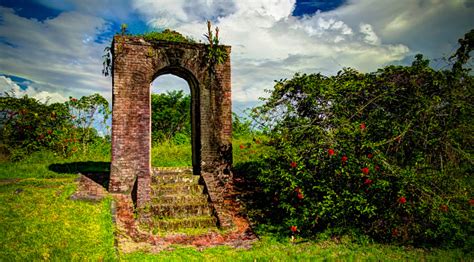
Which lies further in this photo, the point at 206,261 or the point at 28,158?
the point at 28,158

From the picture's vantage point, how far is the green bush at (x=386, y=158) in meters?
6.91

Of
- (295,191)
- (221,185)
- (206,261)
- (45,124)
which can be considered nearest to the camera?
(206,261)

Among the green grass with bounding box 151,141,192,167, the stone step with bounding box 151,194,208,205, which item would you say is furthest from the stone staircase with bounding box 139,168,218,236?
the green grass with bounding box 151,141,192,167

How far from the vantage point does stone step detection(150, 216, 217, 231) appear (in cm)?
811

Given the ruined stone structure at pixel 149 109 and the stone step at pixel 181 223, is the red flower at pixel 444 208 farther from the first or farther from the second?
the ruined stone structure at pixel 149 109

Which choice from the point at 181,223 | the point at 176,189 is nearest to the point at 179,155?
the point at 176,189

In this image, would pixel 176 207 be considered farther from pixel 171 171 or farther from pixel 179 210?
pixel 171 171

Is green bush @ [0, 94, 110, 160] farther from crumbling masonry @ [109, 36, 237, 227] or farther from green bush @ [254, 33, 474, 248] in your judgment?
green bush @ [254, 33, 474, 248]

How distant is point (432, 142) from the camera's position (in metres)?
7.12

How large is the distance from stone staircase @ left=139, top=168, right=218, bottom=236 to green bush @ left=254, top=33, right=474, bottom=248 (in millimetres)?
1985

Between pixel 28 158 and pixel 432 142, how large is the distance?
15.3m

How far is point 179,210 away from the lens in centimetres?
864

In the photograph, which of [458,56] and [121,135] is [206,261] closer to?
[121,135]

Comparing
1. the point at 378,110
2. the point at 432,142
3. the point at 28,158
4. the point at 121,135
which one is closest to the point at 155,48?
the point at 121,135
